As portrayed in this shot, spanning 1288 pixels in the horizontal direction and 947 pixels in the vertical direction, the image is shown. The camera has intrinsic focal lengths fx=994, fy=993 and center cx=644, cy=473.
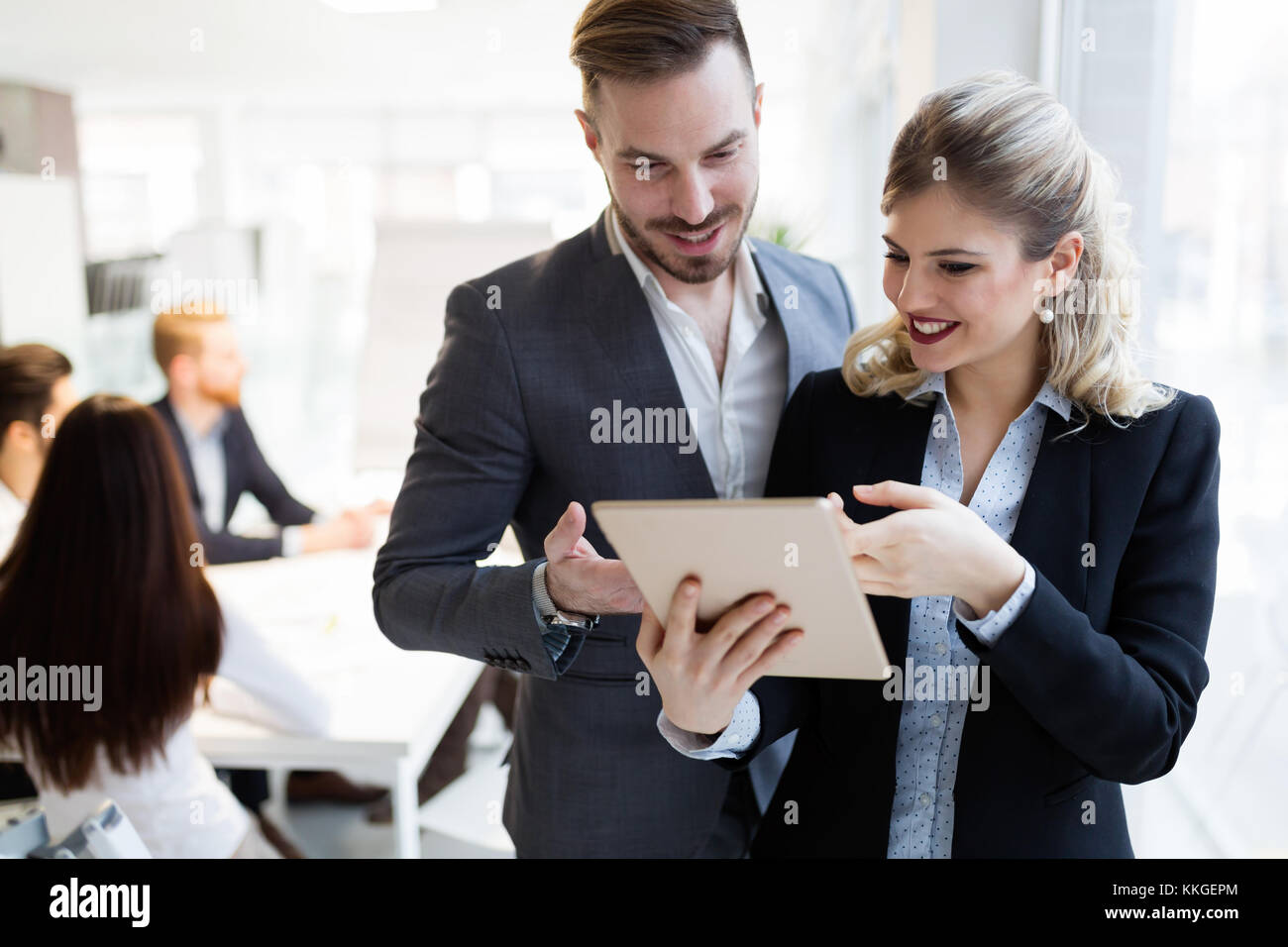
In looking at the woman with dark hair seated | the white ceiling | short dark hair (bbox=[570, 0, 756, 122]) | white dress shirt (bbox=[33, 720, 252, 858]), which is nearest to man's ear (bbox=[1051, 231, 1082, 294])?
short dark hair (bbox=[570, 0, 756, 122])

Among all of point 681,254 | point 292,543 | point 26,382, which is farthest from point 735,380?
point 26,382

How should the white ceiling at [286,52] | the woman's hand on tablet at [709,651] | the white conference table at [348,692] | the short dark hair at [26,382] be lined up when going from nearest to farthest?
1. the woman's hand on tablet at [709,651]
2. the white conference table at [348,692]
3. the short dark hair at [26,382]
4. the white ceiling at [286,52]

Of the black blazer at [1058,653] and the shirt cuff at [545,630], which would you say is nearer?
the black blazer at [1058,653]

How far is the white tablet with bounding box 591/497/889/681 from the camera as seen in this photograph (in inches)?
31.6

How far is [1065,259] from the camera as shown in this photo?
1.16 meters

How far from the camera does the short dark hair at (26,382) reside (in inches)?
110

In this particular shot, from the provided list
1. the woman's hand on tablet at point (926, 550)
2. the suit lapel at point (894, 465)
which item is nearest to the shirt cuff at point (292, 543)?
the suit lapel at point (894, 465)

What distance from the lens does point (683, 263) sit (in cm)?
132

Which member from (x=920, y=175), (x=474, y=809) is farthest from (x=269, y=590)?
(x=920, y=175)

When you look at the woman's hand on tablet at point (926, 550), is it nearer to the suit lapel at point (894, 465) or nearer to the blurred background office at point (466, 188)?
the suit lapel at point (894, 465)

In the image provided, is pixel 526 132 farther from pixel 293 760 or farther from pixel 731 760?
pixel 731 760

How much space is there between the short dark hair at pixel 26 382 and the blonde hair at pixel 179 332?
1.99 ft

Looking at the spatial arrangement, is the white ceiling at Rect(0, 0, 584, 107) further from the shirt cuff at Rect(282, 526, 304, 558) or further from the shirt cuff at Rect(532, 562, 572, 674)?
the shirt cuff at Rect(532, 562, 572, 674)

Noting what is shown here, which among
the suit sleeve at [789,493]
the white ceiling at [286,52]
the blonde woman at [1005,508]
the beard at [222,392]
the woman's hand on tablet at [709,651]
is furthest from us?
the white ceiling at [286,52]
